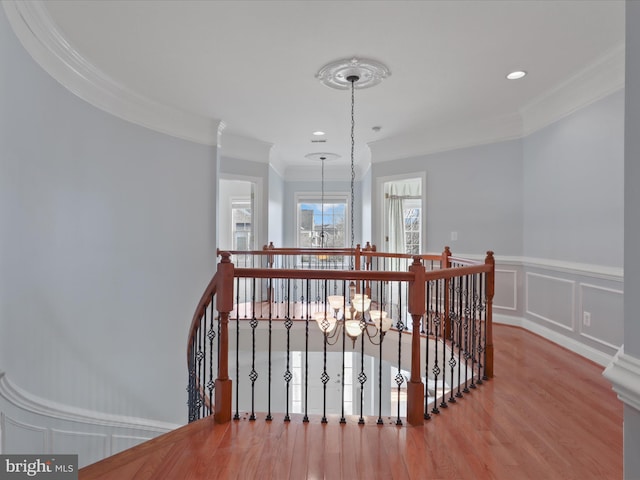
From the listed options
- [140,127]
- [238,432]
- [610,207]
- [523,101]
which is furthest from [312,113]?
[238,432]

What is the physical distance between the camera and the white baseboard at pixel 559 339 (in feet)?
10.9

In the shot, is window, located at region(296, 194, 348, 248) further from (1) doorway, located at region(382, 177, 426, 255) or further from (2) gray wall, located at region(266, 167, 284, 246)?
(1) doorway, located at region(382, 177, 426, 255)

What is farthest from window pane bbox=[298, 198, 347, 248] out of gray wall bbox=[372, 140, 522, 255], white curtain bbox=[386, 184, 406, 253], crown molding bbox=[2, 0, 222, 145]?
crown molding bbox=[2, 0, 222, 145]

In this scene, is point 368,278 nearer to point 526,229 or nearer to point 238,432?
point 238,432

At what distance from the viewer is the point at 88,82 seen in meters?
3.35

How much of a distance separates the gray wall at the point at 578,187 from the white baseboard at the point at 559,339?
2.79 ft

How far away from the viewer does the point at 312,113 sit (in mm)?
4590

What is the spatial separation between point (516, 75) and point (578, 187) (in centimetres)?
131

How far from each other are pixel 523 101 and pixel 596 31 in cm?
144

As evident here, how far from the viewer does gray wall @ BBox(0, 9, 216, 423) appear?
2.41 m

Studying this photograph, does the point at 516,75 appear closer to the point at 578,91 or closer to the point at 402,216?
the point at 578,91

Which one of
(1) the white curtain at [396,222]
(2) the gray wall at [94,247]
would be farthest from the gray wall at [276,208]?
(1) the white curtain at [396,222]

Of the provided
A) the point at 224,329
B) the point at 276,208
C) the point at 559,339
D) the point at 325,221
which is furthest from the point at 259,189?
the point at 559,339

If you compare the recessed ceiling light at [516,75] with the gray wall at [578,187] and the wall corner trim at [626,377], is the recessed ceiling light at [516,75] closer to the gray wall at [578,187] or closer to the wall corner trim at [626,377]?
the gray wall at [578,187]
